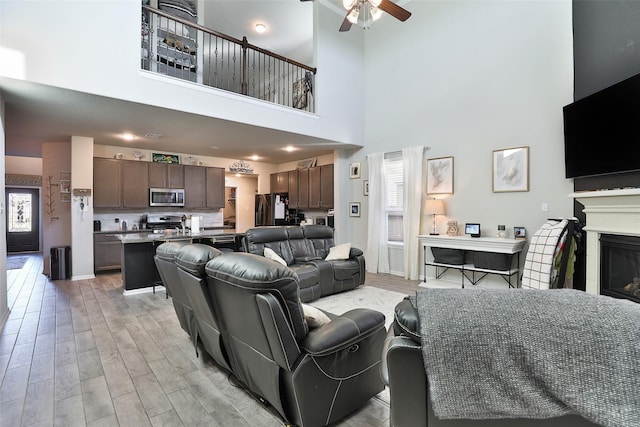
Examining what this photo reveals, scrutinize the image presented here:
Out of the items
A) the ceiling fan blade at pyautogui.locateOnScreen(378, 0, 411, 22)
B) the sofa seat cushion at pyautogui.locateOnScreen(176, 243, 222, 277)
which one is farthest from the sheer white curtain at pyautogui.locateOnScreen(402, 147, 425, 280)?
the sofa seat cushion at pyautogui.locateOnScreen(176, 243, 222, 277)

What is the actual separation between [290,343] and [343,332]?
0.30 m

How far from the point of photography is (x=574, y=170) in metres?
3.75

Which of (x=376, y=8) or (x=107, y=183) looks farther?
(x=107, y=183)

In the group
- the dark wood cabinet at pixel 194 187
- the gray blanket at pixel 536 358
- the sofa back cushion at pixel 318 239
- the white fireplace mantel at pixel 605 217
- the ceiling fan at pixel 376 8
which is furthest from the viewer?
the dark wood cabinet at pixel 194 187

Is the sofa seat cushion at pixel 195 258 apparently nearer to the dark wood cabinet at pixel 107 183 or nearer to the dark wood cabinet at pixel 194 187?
the dark wood cabinet at pixel 107 183

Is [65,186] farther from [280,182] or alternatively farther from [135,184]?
[280,182]

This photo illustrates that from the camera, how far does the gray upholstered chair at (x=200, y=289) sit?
188 cm

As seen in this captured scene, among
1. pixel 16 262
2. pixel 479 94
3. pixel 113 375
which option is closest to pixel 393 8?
pixel 479 94

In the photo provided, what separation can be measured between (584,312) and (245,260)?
52.5 inches

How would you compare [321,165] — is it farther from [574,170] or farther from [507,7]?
[574,170]

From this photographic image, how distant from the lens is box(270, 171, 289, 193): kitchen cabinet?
8297 millimetres

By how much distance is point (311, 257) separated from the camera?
193 inches

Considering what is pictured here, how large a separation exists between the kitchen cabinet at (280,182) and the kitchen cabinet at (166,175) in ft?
8.27

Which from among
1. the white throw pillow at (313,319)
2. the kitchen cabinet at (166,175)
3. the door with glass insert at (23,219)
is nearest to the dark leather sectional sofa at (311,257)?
the white throw pillow at (313,319)
